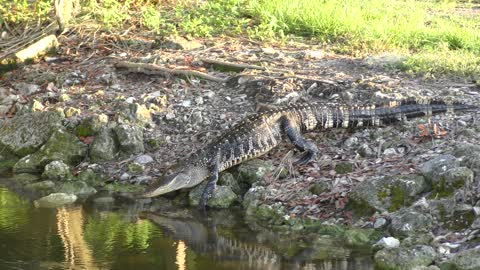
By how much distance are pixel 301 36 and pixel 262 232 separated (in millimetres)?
5478

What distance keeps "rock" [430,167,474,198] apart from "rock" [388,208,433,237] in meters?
0.32

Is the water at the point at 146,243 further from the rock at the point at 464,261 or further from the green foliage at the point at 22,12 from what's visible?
the green foliage at the point at 22,12

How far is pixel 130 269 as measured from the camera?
646 cm

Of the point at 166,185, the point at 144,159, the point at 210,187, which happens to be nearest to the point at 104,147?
the point at 144,159

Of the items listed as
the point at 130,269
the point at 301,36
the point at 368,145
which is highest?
the point at 301,36

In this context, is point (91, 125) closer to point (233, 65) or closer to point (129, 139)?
point (129, 139)

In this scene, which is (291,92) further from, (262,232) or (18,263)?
(18,263)

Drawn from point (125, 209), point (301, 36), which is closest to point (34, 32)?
point (301, 36)

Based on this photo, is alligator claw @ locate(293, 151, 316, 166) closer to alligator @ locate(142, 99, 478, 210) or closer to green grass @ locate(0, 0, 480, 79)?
alligator @ locate(142, 99, 478, 210)

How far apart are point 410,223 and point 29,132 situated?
5.30 meters

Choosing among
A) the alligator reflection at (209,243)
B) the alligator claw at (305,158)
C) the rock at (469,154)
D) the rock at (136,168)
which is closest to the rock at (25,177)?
the rock at (136,168)

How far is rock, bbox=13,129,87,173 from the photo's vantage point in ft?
31.4

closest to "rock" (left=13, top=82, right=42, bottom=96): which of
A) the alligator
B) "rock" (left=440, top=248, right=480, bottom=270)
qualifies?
the alligator

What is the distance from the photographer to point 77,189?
8.91 meters
